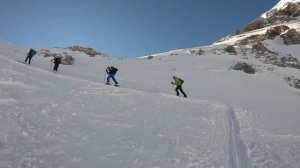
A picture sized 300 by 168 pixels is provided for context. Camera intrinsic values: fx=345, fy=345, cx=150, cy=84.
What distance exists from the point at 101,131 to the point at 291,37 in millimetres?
67457

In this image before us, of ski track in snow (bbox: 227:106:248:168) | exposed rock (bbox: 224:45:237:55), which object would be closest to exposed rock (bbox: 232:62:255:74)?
exposed rock (bbox: 224:45:237:55)

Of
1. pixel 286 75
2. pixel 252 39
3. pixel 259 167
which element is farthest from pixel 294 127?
pixel 252 39

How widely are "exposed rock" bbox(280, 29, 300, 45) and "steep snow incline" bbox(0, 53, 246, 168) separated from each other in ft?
183

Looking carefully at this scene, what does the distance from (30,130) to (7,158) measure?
8.13 ft

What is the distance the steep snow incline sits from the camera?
9.50 m

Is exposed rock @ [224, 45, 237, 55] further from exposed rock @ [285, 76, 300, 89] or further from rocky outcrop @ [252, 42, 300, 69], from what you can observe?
exposed rock @ [285, 76, 300, 89]

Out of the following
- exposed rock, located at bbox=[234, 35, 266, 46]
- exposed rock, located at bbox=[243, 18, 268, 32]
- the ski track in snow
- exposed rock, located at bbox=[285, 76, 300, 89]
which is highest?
exposed rock, located at bbox=[243, 18, 268, 32]

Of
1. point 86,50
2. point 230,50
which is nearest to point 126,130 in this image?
point 86,50

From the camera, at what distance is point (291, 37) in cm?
7119

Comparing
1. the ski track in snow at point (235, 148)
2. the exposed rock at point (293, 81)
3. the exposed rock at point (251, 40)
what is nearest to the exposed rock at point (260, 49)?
the exposed rock at point (251, 40)

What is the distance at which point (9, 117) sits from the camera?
462 inches

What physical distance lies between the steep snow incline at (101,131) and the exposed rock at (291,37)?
55828 mm

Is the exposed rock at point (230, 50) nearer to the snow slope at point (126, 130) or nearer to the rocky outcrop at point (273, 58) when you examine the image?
the rocky outcrop at point (273, 58)

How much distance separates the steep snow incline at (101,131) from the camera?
950 cm
